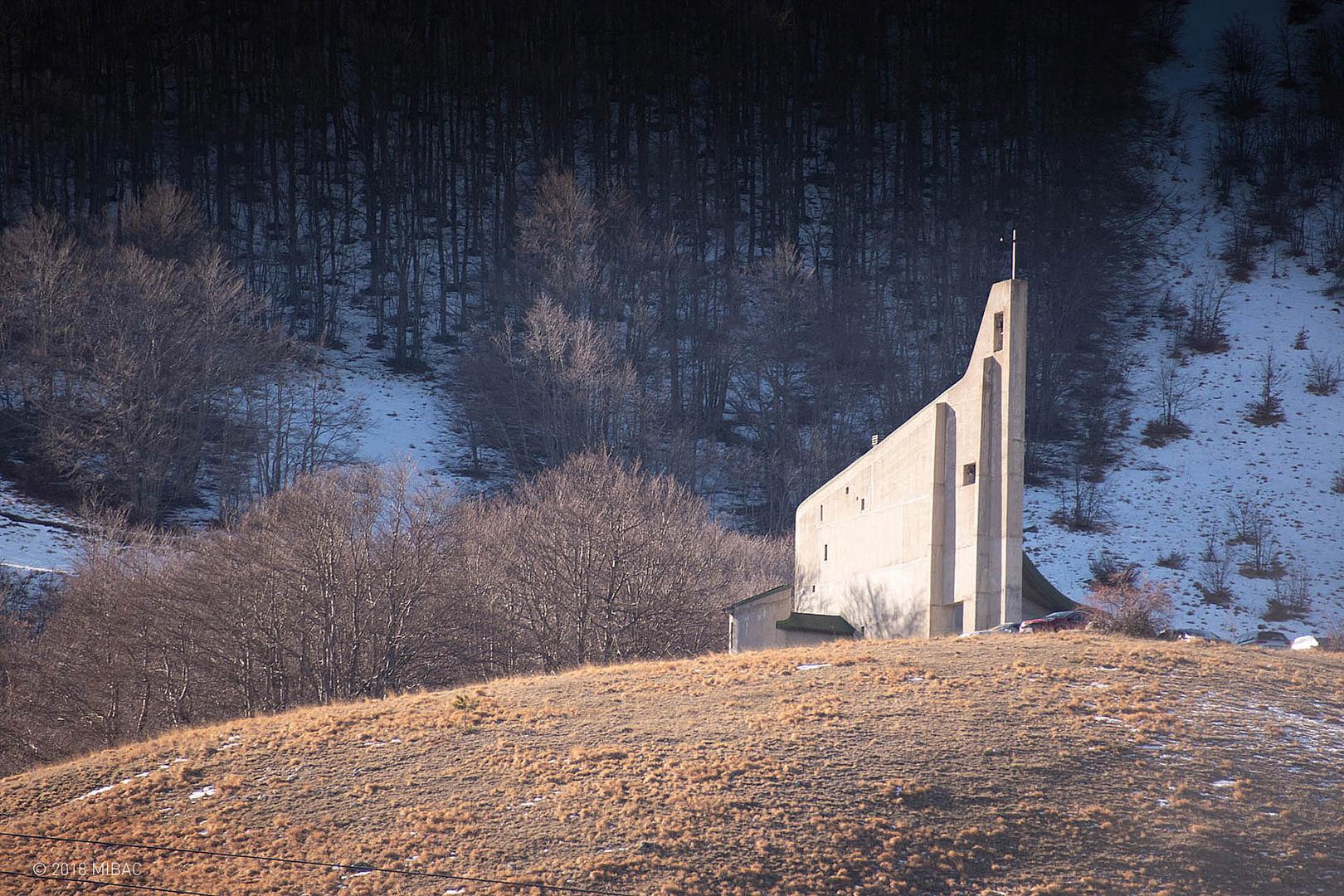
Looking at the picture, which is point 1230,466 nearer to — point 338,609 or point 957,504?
point 957,504

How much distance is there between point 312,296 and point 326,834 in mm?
60885

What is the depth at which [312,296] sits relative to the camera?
232 feet

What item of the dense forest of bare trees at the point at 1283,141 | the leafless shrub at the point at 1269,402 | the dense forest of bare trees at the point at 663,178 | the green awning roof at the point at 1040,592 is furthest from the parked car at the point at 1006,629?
the dense forest of bare trees at the point at 1283,141

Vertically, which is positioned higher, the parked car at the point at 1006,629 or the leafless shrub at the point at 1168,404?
the leafless shrub at the point at 1168,404

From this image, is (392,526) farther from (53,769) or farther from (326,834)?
(326,834)

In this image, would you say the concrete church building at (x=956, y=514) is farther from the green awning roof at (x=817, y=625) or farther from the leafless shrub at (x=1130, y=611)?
the leafless shrub at (x=1130, y=611)

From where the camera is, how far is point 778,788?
1457 cm

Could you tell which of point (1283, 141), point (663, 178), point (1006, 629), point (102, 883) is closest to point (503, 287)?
point (663, 178)

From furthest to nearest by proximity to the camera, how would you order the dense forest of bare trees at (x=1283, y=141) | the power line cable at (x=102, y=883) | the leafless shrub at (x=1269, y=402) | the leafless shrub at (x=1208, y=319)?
the dense forest of bare trees at (x=1283, y=141), the leafless shrub at (x=1208, y=319), the leafless shrub at (x=1269, y=402), the power line cable at (x=102, y=883)

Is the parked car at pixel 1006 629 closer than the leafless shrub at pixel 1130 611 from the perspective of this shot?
Yes

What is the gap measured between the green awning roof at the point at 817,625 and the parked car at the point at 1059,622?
5949mm

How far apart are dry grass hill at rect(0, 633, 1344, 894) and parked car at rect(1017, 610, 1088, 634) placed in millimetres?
4702

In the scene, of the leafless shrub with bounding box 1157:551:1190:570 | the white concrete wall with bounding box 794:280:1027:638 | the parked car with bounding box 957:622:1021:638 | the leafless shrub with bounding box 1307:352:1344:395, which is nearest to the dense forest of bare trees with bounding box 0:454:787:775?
the white concrete wall with bounding box 794:280:1027:638

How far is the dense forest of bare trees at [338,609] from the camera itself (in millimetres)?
34250
